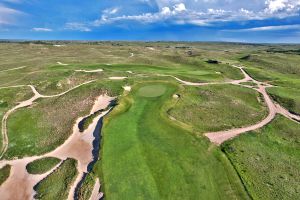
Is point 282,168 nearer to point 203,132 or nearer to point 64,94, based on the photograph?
point 203,132

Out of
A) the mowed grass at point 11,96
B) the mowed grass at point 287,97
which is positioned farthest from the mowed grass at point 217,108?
the mowed grass at point 11,96

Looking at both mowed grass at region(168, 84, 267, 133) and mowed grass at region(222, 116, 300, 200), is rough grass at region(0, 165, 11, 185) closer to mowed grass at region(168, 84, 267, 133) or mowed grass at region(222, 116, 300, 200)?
mowed grass at region(168, 84, 267, 133)

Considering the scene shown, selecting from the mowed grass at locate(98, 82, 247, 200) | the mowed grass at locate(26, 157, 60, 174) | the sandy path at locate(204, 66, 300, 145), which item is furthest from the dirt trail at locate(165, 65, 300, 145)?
the mowed grass at locate(26, 157, 60, 174)

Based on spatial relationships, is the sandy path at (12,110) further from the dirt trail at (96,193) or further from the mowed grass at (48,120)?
the dirt trail at (96,193)

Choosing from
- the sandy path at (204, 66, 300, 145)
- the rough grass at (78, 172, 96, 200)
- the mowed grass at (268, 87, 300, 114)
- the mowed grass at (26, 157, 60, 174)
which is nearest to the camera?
the rough grass at (78, 172, 96, 200)

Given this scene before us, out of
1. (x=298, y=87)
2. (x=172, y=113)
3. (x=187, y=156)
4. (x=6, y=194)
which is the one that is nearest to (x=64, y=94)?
(x=172, y=113)

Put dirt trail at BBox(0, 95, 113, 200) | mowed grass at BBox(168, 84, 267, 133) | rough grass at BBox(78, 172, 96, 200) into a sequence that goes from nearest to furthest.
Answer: rough grass at BBox(78, 172, 96, 200) < dirt trail at BBox(0, 95, 113, 200) < mowed grass at BBox(168, 84, 267, 133)
